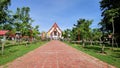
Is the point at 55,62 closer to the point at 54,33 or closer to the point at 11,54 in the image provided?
the point at 11,54

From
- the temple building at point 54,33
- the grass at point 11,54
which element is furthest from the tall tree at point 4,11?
the temple building at point 54,33

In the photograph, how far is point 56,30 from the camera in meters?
132

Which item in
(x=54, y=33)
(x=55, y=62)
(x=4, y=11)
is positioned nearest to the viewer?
(x=55, y=62)

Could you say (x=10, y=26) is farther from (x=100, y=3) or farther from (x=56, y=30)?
(x=56, y=30)

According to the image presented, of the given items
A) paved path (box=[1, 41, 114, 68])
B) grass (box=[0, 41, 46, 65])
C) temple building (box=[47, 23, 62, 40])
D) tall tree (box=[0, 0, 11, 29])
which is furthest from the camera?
temple building (box=[47, 23, 62, 40])

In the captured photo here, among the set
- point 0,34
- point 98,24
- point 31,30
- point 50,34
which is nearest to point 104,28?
point 98,24

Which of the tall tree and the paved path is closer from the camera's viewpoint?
the paved path

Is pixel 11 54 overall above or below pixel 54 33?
below

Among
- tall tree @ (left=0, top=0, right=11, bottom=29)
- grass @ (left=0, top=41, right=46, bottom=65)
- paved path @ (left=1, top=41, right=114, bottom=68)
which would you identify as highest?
tall tree @ (left=0, top=0, right=11, bottom=29)

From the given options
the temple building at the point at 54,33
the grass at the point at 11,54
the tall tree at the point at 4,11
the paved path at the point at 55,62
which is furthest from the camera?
the temple building at the point at 54,33

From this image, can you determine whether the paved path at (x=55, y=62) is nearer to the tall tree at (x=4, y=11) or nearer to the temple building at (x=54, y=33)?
the tall tree at (x=4, y=11)

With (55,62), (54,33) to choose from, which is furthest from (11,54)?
(54,33)

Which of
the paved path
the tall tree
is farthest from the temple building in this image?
the paved path

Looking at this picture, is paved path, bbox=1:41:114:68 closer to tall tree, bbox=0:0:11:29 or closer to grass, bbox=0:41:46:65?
grass, bbox=0:41:46:65
